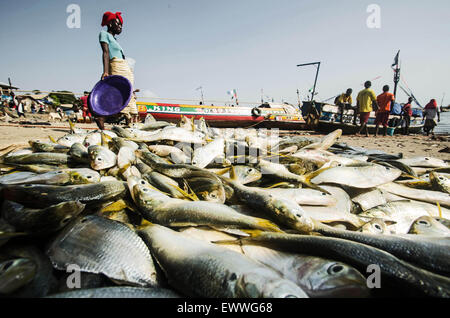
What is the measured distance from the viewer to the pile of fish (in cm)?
106

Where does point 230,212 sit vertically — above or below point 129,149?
→ below

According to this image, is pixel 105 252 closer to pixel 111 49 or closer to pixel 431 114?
pixel 111 49

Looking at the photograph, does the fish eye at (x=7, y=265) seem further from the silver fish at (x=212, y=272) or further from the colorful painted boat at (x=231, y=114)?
the colorful painted boat at (x=231, y=114)

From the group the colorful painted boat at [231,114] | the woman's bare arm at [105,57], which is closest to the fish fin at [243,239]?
the woman's bare arm at [105,57]

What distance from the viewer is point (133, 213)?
6.31ft

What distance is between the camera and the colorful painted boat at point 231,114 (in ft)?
38.0

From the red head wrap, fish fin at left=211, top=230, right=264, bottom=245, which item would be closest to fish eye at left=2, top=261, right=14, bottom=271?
fish fin at left=211, top=230, right=264, bottom=245

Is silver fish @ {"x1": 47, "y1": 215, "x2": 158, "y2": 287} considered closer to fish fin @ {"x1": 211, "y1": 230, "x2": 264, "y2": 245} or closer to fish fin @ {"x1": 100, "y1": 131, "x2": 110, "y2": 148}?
fish fin @ {"x1": 211, "y1": 230, "x2": 264, "y2": 245}

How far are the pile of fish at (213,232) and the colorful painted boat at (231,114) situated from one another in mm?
9196

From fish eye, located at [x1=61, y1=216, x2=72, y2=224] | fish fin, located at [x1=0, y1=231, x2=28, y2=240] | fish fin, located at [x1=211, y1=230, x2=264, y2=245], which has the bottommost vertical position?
fish fin, located at [x1=211, y1=230, x2=264, y2=245]
